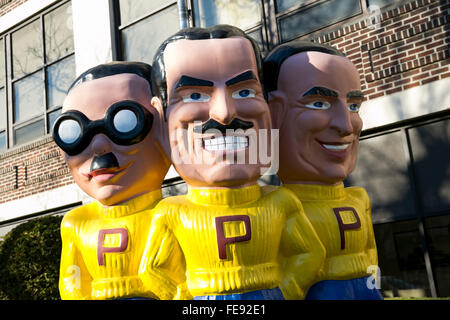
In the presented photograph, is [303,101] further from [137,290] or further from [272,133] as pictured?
[137,290]

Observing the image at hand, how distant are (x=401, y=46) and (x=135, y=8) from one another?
179 inches

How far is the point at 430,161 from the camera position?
5.07 meters

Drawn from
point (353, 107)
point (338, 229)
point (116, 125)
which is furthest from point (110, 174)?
point (353, 107)

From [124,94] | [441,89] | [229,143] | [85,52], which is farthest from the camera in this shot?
[85,52]

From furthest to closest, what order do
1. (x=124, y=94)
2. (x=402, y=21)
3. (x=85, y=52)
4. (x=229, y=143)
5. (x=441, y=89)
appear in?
(x=85, y=52), (x=402, y=21), (x=441, y=89), (x=124, y=94), (x=229, y=143)

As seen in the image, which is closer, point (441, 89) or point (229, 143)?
point (229, 143)

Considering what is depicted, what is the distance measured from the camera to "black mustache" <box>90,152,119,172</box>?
8.74 feet

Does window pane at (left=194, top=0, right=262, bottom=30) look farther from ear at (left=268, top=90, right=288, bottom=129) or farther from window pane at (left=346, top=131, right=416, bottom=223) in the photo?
ear at (left=268, top=90, right=288, bottom=129)

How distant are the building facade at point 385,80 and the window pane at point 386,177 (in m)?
0.01

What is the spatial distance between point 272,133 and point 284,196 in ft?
1.24

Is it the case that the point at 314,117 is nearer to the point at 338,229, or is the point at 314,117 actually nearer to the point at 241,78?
the point at 241,78

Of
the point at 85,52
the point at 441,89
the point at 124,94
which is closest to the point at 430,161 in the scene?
the point at 441,89

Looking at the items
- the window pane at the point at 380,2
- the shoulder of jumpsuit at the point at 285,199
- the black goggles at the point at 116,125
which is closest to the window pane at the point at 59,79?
the window pane at the point at 380,2

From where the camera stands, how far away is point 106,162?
266 cm
